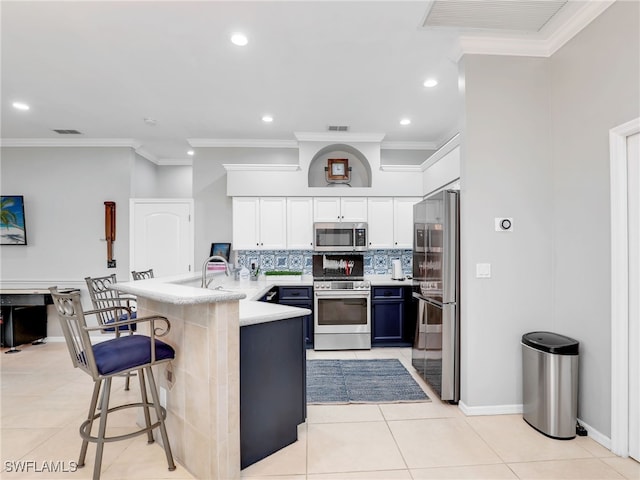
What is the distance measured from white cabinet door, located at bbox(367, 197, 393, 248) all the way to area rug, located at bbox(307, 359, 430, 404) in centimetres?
160

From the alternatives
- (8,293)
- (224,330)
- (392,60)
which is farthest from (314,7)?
(8,293)

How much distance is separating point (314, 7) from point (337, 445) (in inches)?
115

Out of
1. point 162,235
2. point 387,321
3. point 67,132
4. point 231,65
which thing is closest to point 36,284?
point 162,235

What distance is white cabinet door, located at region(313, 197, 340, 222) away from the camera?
15.4 ft

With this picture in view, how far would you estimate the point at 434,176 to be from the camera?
154 inches

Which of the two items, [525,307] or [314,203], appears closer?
[525,307]

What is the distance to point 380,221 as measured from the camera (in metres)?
4.76

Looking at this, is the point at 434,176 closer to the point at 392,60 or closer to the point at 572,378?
the point at 392,60

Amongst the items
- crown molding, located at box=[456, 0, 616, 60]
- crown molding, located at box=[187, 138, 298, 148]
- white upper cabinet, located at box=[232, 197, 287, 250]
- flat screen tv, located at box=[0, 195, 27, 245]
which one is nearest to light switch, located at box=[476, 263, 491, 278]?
crown molding, located at box=[456, 0, 616, 60]

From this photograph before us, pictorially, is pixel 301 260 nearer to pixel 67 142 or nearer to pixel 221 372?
pixel 221 372

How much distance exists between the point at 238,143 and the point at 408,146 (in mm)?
2529

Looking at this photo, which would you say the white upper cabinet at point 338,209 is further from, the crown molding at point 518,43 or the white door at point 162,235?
the crown molding at point 518,43

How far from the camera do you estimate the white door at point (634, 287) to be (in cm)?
204

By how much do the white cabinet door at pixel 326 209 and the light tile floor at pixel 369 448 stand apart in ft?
8.19
